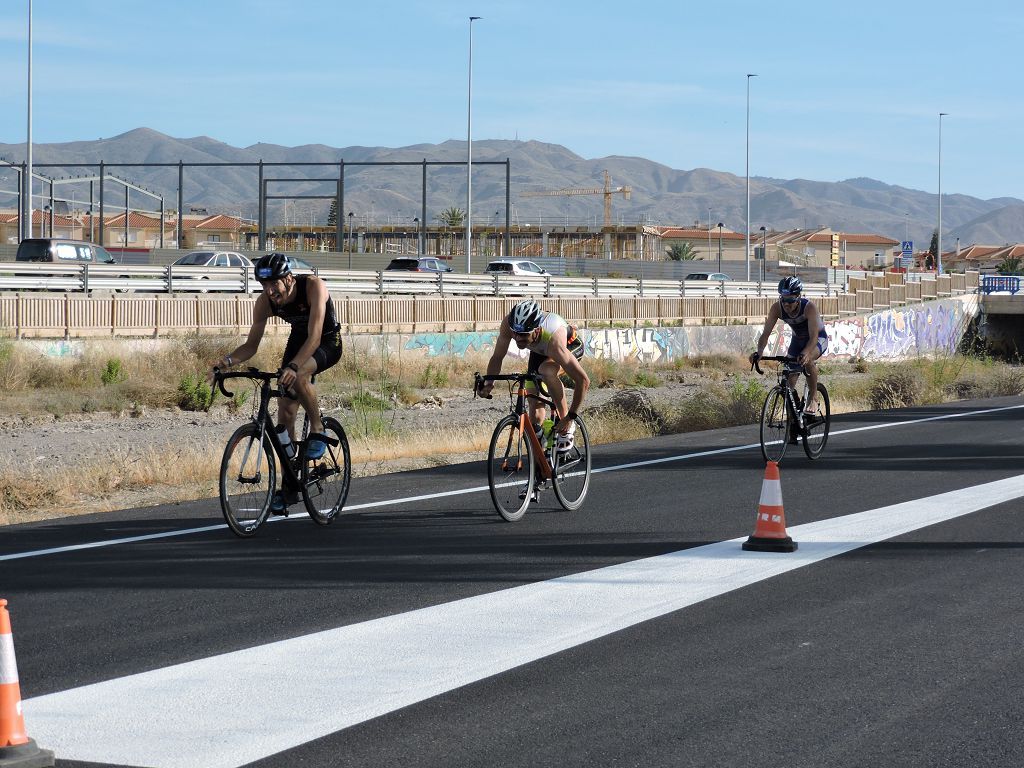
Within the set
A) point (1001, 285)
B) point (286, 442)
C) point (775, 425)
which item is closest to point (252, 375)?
point (286, 442)

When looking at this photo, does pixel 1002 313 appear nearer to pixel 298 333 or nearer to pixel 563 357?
pixel 563 357

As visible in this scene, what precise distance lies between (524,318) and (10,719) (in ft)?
18.2

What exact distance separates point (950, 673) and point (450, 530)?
4440mm

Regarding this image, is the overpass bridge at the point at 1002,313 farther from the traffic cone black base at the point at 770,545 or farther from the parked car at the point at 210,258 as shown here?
the traffic cone black base at the point at 770,545

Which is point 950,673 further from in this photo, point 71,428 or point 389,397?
point 389,397

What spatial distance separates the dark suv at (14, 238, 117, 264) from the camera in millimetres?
35688

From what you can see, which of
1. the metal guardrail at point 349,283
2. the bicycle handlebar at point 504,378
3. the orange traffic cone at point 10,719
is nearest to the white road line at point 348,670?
the orange traffic cone at point 10,719

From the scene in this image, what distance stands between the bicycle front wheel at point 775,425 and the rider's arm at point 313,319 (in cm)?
624

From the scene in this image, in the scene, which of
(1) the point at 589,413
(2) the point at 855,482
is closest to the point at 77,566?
(2) the point at 855,482

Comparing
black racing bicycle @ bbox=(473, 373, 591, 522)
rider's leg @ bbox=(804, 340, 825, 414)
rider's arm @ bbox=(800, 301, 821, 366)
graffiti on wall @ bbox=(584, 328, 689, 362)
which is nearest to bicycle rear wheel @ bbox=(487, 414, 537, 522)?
black racing bicycle @ bbox=(473, 373, 591, 522)

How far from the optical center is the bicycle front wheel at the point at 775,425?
13867 mm

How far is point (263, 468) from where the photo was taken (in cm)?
903

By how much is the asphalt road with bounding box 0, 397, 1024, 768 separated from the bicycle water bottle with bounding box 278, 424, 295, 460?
0.62m

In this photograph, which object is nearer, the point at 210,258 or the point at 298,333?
the point at 298,333
